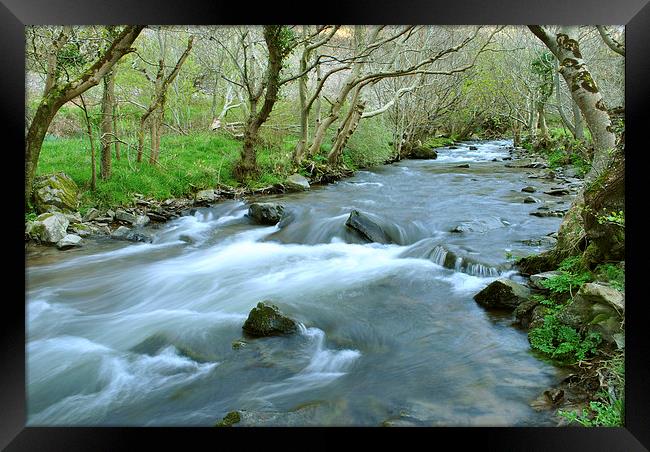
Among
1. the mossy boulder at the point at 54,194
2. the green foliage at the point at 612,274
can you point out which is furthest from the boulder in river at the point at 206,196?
the green foliage at the point at 612,274

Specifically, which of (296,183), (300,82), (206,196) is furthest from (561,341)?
(300,82)

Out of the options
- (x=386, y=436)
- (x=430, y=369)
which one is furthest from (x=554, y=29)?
(x=386, y=436)

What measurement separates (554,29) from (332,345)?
3.46m

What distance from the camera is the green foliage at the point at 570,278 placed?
3645mm

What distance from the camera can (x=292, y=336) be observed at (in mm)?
3818

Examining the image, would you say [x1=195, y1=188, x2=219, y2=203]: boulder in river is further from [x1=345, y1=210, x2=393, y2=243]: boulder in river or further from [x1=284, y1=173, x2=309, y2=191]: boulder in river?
[x1=345, y1=210, x2=393, y2=243]: boulder in river

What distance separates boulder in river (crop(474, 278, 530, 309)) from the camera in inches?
160

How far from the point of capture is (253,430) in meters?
2.14

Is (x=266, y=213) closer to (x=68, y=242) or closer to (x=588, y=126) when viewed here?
(x=68, y=242)

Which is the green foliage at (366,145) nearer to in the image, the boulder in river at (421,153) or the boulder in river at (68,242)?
the boulder in river at (421,153)

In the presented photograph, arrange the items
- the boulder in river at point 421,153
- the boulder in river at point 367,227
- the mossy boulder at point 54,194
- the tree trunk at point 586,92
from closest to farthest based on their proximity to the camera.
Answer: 1. the tree trunk at point 586,92
2. the mossy boulder at point 54,194
3. the boulder in river at point 367,227
4. the boulder in river at point 421,153

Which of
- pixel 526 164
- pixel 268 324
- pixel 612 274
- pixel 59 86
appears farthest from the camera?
pixel 526 164

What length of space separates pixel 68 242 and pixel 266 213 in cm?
260

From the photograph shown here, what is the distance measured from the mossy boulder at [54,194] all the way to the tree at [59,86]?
0.15 meters
